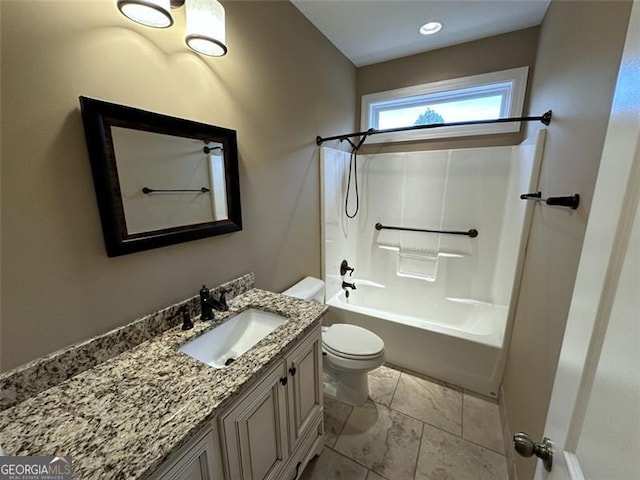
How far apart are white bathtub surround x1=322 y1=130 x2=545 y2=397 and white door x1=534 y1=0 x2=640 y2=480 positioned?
1.45 metres

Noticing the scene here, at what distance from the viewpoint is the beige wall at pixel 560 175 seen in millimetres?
847

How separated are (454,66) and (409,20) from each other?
0.65 meters

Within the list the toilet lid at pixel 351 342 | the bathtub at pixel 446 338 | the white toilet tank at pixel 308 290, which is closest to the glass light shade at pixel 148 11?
the white toilet tank at pixel 308 290

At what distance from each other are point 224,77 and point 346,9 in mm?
1061

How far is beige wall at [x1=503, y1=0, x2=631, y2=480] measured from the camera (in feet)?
2.78

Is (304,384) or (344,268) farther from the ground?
(344,268)

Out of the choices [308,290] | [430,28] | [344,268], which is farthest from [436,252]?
[430,28]

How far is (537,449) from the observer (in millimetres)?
587

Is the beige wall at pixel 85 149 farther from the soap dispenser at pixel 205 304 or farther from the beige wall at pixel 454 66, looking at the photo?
the beige wall at pixel 454 66

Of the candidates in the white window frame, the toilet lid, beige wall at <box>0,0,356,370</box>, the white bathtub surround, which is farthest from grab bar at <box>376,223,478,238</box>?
beige wall at <box>0,0,356,370</box>

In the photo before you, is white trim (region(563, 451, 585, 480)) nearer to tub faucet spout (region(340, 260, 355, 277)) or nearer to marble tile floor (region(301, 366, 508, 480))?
marble tile floor (region(301, 366, 508, 480))

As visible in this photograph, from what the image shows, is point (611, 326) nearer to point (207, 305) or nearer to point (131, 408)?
point (131, 408)

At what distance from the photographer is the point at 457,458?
4.86ft

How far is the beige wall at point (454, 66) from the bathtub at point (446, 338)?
4.83ft
